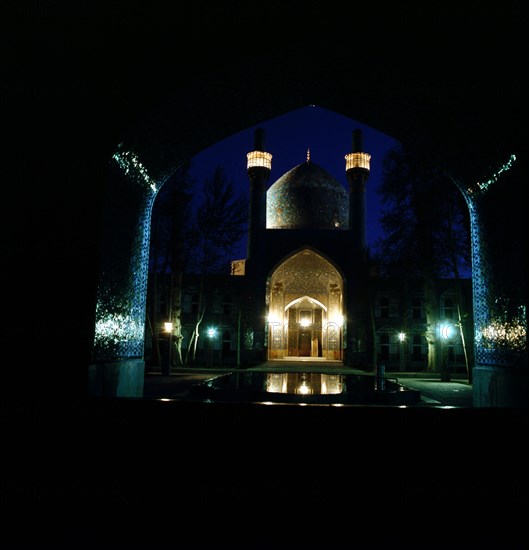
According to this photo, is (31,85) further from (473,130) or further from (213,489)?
(473,130)

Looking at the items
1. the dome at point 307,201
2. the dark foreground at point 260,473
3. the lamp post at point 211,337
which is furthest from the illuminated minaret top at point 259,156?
the dark foreground at point 260,473

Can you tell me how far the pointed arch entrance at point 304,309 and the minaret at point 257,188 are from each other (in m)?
2.72

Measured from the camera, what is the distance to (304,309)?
3000 cm

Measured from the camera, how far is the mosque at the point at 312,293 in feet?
83.5

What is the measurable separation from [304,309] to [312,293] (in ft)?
4.06

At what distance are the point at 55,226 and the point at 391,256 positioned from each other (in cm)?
1588

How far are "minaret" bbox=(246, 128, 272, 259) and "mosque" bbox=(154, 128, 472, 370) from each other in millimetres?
55

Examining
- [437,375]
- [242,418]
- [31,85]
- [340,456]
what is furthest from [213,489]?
[437,375]

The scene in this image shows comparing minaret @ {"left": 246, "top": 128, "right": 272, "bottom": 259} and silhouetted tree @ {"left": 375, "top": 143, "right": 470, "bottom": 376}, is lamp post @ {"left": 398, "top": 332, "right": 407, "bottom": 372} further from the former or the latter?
minaret @ {"left": 246, "top": 128, "right": 272, "bottom": 259}

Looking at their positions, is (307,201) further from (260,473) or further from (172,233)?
(260,473)

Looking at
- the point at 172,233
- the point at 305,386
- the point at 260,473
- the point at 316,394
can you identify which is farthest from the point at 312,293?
the point at 260,473

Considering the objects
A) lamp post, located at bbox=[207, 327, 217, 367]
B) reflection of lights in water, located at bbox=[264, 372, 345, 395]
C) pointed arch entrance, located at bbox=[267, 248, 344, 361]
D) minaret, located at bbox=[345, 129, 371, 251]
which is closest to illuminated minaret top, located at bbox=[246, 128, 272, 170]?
minaret, located at bbox=[345, 129, 371, 251]

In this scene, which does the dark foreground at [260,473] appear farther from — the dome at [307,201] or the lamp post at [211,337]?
the dome at [307,201]

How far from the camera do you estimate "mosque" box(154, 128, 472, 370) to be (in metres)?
25.4
